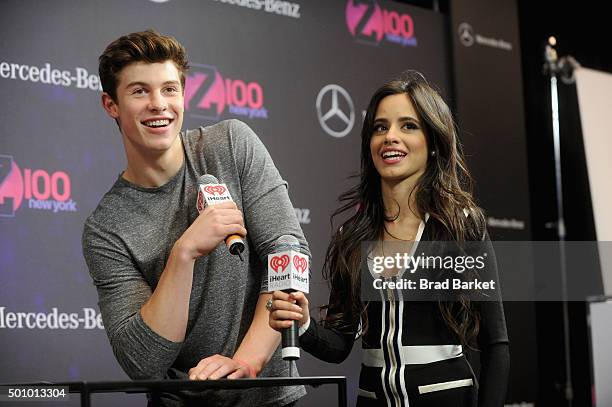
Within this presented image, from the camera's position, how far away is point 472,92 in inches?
217

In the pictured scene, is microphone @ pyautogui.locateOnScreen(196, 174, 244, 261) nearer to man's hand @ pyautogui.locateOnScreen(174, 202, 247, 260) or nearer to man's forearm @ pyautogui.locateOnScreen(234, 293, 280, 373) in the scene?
man's hand @ pyautogui.locateOnScreen(174, 202, 247, 260)

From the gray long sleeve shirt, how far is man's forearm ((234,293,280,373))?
7cm

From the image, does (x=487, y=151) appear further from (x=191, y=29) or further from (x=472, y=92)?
(x=191, y=29)

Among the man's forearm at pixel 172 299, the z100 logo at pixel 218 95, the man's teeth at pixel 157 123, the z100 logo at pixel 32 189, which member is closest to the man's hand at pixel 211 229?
the man's forearm at pixel 172 299

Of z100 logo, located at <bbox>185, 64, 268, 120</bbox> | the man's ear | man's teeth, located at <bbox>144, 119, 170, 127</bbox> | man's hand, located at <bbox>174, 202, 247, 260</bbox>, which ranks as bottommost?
man's hand, located at <bbox>174, 202, 247, 260</bbox>

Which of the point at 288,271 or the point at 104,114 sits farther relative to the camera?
the point at 104,114

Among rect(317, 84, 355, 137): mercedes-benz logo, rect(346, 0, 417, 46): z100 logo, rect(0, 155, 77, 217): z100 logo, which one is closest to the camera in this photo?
rect(0, 155, 77, 217): z100 logo

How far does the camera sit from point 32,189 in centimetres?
388

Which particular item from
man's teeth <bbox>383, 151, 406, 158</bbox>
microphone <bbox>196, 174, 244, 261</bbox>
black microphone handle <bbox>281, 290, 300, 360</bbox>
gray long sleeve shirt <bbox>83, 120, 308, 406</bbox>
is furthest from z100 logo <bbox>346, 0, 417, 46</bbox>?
black microphone handle <bbox>281, 290, 300, 360</bbox>

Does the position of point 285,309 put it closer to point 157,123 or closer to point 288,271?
point 288,271

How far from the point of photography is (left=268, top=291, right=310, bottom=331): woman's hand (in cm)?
194

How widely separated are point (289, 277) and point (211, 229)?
207 millimetres

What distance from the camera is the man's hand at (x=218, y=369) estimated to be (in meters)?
2.01
